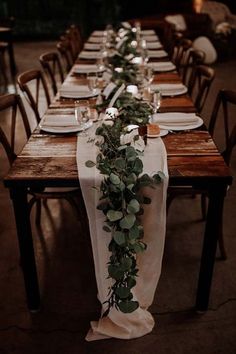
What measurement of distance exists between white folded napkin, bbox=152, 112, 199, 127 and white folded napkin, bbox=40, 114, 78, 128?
38cm

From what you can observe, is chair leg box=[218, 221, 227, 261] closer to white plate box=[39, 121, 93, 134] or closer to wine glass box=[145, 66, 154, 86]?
white plate box=[39, 121, 93, 134]

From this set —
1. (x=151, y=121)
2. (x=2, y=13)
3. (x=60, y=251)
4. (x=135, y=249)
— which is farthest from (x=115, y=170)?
(x=2, y=13)

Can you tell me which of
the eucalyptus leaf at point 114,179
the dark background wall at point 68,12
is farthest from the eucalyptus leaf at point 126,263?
the dark background wall at point 68,12

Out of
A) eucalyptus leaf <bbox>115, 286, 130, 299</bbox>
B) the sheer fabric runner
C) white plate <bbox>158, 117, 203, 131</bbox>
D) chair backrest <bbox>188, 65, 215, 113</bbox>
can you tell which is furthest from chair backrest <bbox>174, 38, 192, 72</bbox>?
eucalyptus leaf <bbox>115, 286, 130, 299</bbox>

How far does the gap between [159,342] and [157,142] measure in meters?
0.79

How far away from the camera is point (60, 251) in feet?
6.71

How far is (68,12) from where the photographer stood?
28.0 ft

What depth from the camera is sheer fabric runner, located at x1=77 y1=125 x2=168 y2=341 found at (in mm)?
1352

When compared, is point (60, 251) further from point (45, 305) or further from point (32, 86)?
point (32, 86)

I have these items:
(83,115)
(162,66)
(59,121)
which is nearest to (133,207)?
(83,115)

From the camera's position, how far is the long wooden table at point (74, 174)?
4.37 feet

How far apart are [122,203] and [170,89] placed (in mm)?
1272

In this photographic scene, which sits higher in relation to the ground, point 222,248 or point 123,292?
point 123,292

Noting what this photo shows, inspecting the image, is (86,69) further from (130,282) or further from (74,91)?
(130,282)
